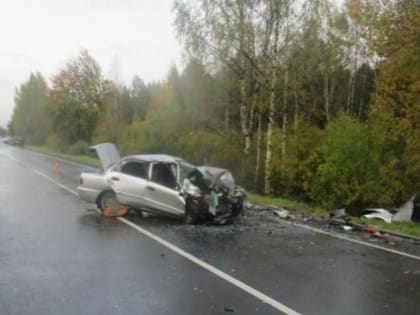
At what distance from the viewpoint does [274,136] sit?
20.8 metres

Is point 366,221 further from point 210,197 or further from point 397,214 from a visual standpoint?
point 210,197

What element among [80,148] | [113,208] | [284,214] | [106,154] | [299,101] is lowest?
[113,208]

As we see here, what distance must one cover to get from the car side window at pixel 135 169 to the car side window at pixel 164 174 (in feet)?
0.82

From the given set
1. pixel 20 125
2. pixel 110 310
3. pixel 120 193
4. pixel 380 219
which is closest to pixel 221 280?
pixel 110 310

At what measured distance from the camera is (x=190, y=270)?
761 centimetres

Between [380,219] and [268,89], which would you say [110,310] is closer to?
[380,219]

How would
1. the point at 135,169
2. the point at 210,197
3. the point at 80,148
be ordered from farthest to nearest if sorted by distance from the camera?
the point at 80,148, the point at 135,169, the point at 210,197

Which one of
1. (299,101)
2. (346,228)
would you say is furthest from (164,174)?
(299,101)

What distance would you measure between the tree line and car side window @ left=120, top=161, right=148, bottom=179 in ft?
21.5

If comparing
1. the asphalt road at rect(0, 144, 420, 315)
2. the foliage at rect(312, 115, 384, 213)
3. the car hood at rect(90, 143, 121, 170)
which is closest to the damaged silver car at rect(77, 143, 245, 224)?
the asphalt road at rect(0, 144, 420, 315)

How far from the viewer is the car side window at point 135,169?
1264 cm

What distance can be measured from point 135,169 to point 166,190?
120 centimetres

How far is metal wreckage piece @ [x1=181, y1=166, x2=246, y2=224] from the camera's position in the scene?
11711 mm

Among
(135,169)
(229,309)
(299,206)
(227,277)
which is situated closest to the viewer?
(229,309)
